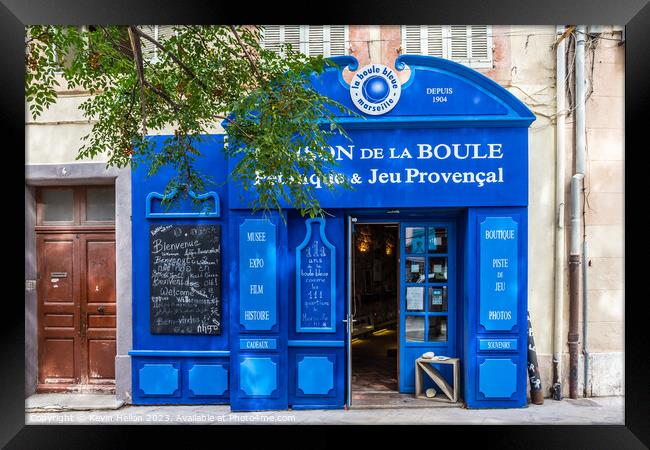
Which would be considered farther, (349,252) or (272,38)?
(272,38)

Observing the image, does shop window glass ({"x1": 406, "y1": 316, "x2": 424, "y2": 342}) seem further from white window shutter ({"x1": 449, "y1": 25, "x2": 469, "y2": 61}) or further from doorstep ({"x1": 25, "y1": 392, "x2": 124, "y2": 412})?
doorstep ({"x1": 25, "y1": 392, "x2": 124, "y2": 412})

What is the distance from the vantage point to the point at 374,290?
1089 centimetres

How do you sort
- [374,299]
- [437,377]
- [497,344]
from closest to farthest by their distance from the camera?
[497,344], [437,377], [374,299]

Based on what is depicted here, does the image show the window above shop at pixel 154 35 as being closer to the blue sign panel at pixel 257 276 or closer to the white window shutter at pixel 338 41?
the white window shutter at pixel 338 41

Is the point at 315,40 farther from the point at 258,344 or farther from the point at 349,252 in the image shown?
the point at 258,344

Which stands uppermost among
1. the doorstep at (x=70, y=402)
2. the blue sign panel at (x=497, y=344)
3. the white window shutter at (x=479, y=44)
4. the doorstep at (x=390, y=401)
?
the white window shutter at (x=479, y=44)

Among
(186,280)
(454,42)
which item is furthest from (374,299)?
(454,42)

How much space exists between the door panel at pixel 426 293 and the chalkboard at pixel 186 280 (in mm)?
2397

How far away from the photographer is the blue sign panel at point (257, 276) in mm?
6023

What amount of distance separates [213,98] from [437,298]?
3.66 metres

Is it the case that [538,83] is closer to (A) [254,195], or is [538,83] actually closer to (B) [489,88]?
(B) [489,88]

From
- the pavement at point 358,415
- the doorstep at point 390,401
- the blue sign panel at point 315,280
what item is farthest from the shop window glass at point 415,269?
the pavement at point 358,415
